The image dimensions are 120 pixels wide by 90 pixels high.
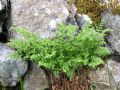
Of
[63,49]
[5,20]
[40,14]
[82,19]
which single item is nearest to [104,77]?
[63,49]

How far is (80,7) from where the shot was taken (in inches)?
221

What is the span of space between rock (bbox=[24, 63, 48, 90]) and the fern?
26 centimetres

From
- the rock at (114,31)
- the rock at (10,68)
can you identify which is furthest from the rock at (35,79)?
the rock at (114,31)

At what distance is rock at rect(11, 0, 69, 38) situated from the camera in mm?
5164

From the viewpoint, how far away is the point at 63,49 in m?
4.73

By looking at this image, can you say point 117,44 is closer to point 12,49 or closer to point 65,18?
point 65,18

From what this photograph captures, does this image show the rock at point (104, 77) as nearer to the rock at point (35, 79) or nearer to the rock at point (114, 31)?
the rock at point (114, 31)

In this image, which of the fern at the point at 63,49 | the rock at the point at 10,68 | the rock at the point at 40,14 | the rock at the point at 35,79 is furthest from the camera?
the rock at the point at 40,14

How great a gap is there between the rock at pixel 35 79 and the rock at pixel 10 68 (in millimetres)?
162

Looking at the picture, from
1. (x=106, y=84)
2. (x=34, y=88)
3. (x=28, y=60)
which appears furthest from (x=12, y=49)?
(x=106, y=84)

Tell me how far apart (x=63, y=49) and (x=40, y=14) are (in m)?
0.85

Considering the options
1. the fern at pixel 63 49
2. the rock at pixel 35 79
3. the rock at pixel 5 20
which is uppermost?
the rock at pixel 5 20

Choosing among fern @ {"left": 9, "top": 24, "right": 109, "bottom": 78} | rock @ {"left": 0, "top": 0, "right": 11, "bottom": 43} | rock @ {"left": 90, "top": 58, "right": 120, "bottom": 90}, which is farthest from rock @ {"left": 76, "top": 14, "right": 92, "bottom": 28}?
rock @ {"left": 0, "top": 0, "right": 11, "bottom": 43}

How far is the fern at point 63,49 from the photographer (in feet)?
15.3
